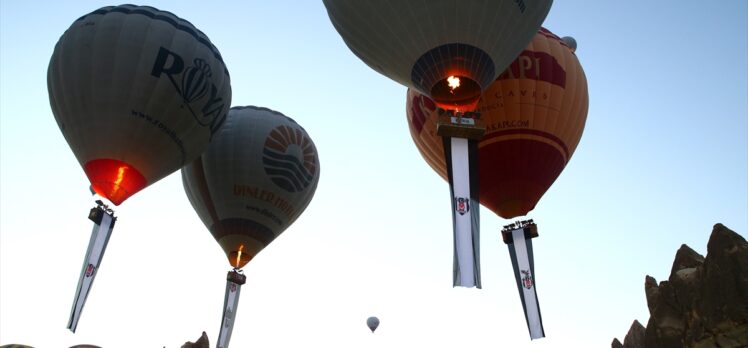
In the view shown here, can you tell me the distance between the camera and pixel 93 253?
52.0 ft

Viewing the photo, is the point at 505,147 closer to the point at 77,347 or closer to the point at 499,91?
the point at 499,91

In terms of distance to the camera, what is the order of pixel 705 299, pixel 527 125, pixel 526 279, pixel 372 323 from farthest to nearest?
pixel 372 323 → pixel 526 279 → pixel 527 125 → pixel 705 299

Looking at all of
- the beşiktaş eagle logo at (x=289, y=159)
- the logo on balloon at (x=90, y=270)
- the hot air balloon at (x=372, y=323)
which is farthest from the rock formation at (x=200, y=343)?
the hot air balloon at (x=372, y=323)

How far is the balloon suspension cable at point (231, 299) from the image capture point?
65.0 feet

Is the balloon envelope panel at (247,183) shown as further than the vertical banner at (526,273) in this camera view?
Yes

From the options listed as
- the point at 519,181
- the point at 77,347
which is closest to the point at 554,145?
the point at 519,181

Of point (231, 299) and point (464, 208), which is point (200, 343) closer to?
point (464, 208)

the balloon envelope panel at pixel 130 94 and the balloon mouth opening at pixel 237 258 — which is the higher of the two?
the balloon envelope panel at pixel 130 94

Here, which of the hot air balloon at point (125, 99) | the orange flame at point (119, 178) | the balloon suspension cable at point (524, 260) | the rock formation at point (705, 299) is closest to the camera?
the rock formation at point (705, 299)

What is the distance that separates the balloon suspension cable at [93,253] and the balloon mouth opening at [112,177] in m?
0.37

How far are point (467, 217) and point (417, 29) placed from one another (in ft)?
13.5

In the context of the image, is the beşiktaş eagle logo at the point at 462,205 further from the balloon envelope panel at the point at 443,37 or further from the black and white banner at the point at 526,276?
the black and white banner at the point at 526,276

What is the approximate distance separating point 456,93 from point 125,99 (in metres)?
7.71

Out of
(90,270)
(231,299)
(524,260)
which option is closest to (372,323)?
(231,299)
